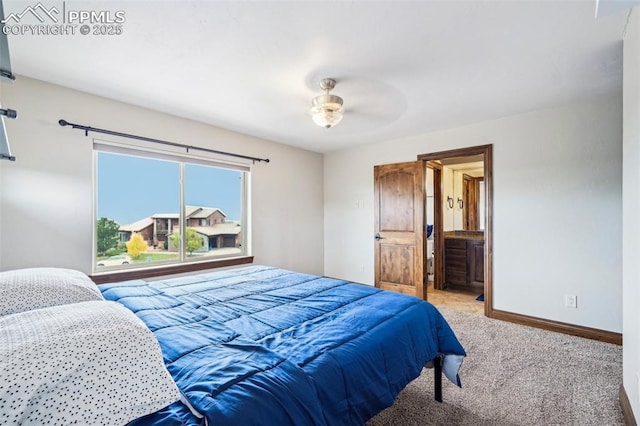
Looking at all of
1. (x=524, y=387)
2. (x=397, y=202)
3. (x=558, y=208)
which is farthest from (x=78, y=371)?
(x=397, y=202)

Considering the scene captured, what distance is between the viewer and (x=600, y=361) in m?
2.34

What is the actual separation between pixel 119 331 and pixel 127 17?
70.3 inches

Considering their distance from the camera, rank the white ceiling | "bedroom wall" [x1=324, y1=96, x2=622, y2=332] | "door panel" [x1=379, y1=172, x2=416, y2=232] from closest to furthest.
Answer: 1. the white ceiling
2. "bedroom wall" [x1=324, y1=96, x2=622, y2=332]
3. "door panel" [x1=379, y1=172, x2=416, y2=232]

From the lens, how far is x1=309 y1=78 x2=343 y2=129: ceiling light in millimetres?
2359

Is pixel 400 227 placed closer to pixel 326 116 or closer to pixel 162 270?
pixel 326 116

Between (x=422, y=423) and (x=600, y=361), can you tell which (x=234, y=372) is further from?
(x=600, y=361)

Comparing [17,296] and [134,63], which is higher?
[134,63]

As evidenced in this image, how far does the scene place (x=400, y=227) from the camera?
167 inches

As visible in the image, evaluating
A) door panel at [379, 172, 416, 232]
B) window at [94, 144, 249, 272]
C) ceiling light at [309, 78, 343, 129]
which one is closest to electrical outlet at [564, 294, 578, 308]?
door panel at [379, 172, 416, 232]

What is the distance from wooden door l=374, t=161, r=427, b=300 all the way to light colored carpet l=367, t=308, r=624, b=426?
139 cm

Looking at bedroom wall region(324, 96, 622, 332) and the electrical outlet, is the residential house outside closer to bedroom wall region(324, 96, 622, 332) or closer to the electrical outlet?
bedroom wall region(324, 96, 622, 332)

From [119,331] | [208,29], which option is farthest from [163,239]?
[119,331]

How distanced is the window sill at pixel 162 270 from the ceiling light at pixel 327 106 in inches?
88.4

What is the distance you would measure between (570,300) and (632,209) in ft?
5.85
